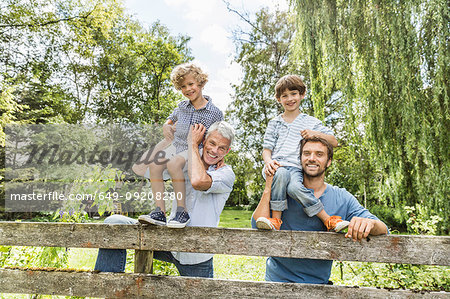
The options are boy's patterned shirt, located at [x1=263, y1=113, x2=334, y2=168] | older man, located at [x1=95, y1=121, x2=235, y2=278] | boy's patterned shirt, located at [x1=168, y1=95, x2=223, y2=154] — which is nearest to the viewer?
older man, located at [x1=95, y1=121, x2=235, y2=278]

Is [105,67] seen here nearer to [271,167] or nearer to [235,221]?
[235,221]

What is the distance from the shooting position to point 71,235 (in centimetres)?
180

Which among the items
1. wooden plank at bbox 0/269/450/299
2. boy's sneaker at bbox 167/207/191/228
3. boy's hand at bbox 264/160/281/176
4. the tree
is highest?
the tree

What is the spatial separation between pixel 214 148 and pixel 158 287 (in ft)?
2.79

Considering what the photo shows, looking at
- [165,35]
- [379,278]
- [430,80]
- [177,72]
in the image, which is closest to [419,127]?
[430,80]

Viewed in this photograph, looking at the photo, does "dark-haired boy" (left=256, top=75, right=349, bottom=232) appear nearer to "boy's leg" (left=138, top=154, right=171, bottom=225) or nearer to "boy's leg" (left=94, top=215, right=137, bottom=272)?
"boy's leg" (left=138, top=154, right=171, bottom=225)

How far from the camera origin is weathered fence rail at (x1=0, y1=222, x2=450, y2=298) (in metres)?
1.55

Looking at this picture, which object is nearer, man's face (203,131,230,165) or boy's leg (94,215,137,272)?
boy's leg (94,215,137,272)

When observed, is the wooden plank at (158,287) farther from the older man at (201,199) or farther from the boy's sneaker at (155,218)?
the boy's sneaker at (155,218)

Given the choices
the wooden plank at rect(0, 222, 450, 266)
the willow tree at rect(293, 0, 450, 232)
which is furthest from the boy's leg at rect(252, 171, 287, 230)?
the willow tree at rect(293, 0, 450, 232)

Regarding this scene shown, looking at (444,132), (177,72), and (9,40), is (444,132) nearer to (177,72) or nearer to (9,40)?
(177,72)

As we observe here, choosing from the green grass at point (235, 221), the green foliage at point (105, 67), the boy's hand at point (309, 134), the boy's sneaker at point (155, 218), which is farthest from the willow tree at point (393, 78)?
the green foliage at point (105, 67)

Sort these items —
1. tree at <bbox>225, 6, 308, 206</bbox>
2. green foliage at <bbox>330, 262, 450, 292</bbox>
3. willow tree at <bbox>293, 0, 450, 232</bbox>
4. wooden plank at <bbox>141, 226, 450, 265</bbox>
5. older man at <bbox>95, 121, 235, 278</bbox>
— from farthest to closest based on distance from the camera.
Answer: tree at <bbox>225, 6, 308, 206</bbox>
willow tree at <bbox>293, 0, 450, 232</bbox>
green foliage at <bbox>330, 262, 450, 292</bbox>
older man at <bbox>95, 121, 235, 278</bbox>
wooden plank at <bbox>141, 226, 450, 265</bbox>

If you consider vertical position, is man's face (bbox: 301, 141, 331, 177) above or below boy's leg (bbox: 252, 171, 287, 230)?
above
